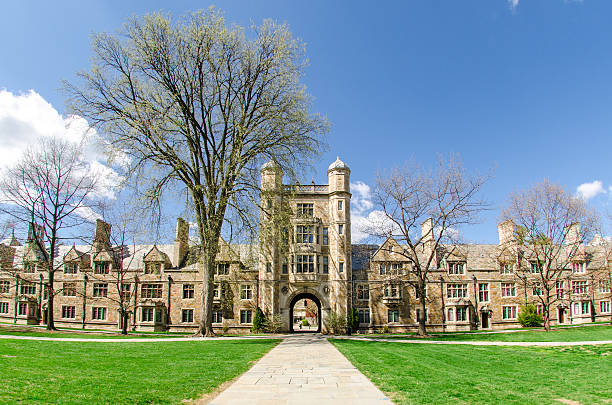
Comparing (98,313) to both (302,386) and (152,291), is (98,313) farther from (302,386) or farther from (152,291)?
(302,386)

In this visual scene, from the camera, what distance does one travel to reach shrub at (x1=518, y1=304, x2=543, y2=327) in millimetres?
38562

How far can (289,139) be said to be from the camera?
2378 centimetres

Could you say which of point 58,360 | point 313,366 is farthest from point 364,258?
point 58,360

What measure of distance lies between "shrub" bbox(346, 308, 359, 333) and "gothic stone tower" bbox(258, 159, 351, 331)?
728mm

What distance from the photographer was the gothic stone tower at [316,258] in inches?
1415

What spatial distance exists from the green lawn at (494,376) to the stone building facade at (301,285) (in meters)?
20.3

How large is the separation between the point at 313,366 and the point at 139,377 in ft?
16.6

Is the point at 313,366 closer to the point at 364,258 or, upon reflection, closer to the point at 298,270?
the point at 298,270

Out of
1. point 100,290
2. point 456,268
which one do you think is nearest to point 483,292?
point 456,268

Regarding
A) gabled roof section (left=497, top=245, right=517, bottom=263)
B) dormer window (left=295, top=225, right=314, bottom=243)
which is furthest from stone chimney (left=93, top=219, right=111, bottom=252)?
gabled roof section (left=497, top=245, right=517, bottom=263)

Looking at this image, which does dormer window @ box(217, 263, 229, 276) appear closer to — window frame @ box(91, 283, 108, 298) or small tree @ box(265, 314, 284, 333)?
small tree @ box(265, 314, 284, 333)

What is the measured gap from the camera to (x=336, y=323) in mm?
34906

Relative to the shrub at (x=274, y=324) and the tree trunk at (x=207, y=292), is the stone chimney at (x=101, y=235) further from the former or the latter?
the tree trunk at (x=207, y=292)

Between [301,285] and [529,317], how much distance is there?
22.7 meters
